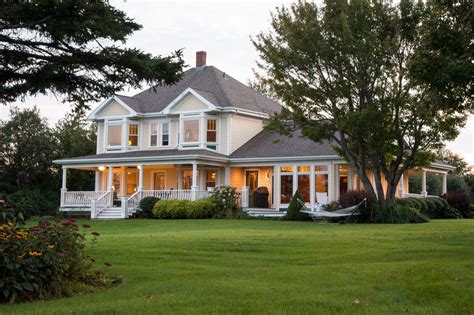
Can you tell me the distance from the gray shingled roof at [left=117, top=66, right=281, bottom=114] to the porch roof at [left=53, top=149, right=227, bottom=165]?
294cm

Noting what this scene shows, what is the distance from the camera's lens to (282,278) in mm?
9383

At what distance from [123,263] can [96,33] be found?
4.24 metres

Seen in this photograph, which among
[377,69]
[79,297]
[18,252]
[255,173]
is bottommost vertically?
[79,297]

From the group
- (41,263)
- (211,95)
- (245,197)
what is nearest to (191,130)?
(211,95)

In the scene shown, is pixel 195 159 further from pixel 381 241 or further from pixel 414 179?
pixel 414 179

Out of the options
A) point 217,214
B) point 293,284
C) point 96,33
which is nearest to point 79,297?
point 293,284

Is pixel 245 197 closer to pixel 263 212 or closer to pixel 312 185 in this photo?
pixel 263 212

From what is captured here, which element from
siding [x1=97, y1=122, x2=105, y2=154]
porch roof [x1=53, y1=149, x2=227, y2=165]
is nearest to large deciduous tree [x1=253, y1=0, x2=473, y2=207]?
porch roof [x1=53, y1=149, x2=227, y2=165]

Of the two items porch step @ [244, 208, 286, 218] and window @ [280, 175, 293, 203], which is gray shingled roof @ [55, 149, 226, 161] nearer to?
window @ [280, 175, 293, 203]

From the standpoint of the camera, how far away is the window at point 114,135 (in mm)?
37719

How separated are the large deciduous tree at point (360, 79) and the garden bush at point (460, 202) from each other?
795cm

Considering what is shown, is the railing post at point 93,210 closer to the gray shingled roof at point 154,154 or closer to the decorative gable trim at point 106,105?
the gray shingled roof at point 154,154

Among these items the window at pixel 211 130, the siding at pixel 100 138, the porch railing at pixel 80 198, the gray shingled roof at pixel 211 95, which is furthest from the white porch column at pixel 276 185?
the siding at pixel 100 138

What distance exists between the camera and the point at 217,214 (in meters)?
30.5
